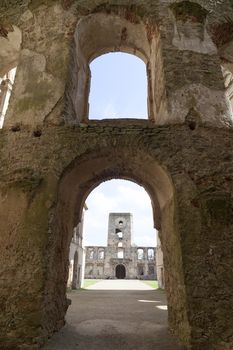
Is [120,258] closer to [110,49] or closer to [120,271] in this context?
[120,271]

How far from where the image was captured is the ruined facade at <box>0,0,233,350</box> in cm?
301

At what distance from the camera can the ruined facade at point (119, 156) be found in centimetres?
301

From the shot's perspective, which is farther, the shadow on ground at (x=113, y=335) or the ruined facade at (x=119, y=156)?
the shadow on ground at (x=113, y=335)

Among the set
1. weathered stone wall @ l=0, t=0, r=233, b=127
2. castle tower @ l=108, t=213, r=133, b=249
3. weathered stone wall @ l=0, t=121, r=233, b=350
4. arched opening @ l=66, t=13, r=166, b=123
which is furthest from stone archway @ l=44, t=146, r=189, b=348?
castle tower @ l=108, t=213, r=133, b=249

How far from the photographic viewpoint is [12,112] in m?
4.06

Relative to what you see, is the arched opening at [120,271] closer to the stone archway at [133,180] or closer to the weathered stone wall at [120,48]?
the stone archway at [133,180]

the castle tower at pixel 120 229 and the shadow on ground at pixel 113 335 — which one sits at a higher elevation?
the castle tower at pixel 120 229

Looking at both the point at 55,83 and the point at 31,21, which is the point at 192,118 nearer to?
the point at 55,83

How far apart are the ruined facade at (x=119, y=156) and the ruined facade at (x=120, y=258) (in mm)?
30902

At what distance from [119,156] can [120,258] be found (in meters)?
31.7

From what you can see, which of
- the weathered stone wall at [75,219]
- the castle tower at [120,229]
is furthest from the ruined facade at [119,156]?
the castle tower at [120,229]

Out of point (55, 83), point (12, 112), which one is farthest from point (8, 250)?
point (55, 83)

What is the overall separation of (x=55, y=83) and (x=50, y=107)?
19.0 inches

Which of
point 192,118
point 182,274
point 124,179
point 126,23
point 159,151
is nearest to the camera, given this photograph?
point 182,274
